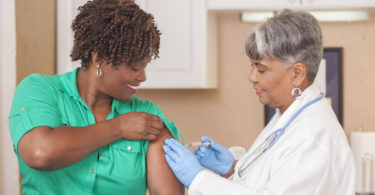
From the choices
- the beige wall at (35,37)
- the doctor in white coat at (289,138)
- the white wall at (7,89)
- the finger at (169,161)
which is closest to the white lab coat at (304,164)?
the doctor in white coat at (289,138)

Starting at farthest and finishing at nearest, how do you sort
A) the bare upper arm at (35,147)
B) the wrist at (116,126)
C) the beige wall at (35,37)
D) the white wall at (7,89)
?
the beige wall at (35,37) → the white wall at (7,89) → the wrist at (116,126) → the bare upper arm at (35,147)

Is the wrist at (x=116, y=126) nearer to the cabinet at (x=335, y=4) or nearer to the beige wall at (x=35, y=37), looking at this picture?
the beige wall at (x=35, y=37)

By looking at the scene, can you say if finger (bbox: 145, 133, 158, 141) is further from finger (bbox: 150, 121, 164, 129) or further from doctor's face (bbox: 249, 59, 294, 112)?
doctor's face (bbox: 249, 59, 294, 112)

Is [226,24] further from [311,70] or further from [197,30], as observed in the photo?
[311,70]

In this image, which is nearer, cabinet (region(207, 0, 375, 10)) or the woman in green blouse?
the woman in green blouse

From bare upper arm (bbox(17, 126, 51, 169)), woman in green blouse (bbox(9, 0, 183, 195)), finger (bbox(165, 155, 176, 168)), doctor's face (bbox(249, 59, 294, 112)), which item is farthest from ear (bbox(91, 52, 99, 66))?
doctor's face (bbox(249, 59, 294, 112))

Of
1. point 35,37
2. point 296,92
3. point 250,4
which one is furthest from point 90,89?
point 250,4

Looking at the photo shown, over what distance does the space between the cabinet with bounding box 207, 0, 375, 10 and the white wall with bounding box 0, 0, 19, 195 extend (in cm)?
101

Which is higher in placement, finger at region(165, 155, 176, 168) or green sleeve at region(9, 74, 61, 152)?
green sleeve at region(9, 74, 61, 152)

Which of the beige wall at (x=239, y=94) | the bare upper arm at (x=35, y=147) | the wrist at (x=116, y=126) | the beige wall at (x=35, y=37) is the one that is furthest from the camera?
the beige wall at (x=239, y=94)

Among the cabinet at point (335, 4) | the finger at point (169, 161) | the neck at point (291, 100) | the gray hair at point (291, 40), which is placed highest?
the cabinet at point (335, 4)

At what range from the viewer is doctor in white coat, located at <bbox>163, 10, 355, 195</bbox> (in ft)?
3.87

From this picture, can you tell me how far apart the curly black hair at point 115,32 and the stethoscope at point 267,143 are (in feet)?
1.46

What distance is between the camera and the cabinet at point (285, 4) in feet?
7.43
